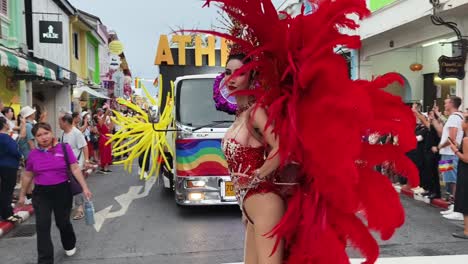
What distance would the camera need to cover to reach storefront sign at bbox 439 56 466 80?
34.7ft

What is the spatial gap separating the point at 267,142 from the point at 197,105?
5183 mm

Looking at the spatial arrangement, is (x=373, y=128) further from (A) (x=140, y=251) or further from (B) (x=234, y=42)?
(A) (x=140, y=251)

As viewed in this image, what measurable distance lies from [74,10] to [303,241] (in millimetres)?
23036

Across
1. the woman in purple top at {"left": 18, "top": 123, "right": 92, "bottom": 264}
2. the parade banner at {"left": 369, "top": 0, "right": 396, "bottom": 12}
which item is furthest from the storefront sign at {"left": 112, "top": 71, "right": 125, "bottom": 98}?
the woman in purple top at {"left": 18, "top": 123, "right": 92, "bottom": 264}

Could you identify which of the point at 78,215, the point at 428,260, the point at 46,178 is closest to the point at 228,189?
the point at 78,215

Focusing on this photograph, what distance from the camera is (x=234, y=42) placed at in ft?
9.17

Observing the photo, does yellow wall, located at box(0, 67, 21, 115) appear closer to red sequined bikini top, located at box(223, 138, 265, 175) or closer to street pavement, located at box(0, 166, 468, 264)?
street pavement, located at box(0, 166, 468, 264)

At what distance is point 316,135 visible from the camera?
2.46m

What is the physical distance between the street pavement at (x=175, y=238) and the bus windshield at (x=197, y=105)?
1621 mm

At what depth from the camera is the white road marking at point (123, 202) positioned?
7770 millimetres

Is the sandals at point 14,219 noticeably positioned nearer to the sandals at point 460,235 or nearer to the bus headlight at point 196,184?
the bus headlight at point 196,184

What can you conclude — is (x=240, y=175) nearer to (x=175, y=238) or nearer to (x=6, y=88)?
(x=175, y=238)

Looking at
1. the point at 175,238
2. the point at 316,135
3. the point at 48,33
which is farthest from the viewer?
the point at 48,33

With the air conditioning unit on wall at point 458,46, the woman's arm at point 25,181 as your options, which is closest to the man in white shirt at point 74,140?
the woman's arm at point 25,181
